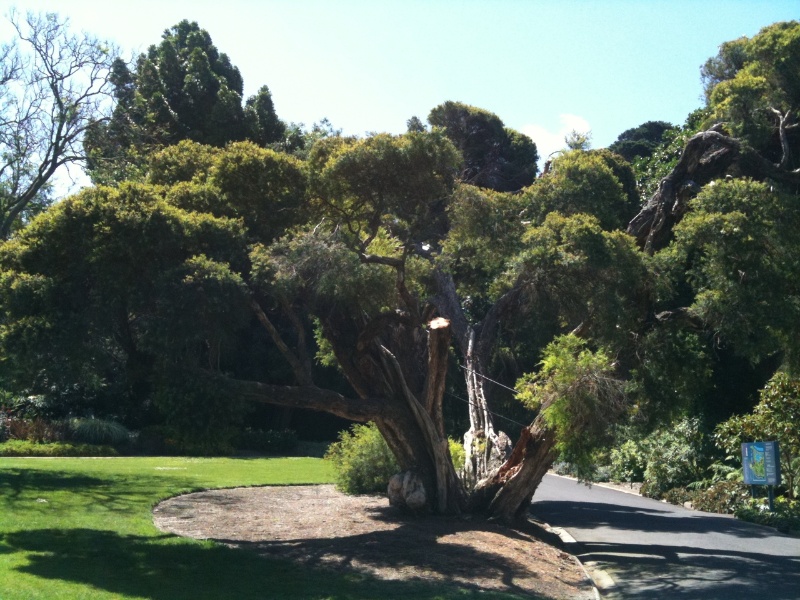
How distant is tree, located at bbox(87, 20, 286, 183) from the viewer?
72.0 ft

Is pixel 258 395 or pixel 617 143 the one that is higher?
pixel 617 143

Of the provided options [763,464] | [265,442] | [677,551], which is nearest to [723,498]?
[763,464]

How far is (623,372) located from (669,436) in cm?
1220

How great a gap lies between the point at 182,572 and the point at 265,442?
2391 centimetres

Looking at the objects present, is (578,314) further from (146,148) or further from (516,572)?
(146,148)

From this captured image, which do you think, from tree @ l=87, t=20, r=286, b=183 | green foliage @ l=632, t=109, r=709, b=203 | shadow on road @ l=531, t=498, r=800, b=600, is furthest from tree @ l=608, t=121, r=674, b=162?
shadow on road @ l=531, t=498, r=800, b=600

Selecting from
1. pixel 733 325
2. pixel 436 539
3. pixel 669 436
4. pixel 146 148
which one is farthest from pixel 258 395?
pixel 669 436

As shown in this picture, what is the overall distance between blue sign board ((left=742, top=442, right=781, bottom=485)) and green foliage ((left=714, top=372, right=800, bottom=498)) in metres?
1.52

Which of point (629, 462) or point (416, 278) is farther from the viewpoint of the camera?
point (629, 462)

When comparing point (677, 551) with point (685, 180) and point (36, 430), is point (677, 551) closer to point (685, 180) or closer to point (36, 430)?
point (685, 180)

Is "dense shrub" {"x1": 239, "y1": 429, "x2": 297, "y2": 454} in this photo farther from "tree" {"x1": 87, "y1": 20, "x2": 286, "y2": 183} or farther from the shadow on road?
the shadow on road

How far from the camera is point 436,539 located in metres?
13.3

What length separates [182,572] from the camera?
1034 centimetres

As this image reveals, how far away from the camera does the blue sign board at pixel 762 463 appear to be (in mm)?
18109
